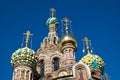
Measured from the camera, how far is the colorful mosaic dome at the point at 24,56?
18647 millimetres

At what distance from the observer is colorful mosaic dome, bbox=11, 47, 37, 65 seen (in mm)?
18647

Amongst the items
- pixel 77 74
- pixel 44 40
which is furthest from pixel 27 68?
pixel 44 40

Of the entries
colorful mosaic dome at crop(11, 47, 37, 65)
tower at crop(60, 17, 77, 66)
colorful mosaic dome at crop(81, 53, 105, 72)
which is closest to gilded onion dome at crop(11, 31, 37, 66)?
colorful mosaic dome at crop(11, 47, 37, 65)

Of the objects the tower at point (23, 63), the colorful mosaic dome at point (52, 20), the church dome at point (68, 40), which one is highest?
Result: the colorful mosaic dome at point (52, 20)

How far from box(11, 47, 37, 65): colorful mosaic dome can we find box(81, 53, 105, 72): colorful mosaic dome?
3.41 meters

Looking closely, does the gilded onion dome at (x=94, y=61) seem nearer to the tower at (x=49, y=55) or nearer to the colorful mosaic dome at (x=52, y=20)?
the tower at (x=49, y=55)

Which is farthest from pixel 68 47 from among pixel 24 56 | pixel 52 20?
pixel 52 20

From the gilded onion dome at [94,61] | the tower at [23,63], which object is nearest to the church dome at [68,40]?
the gilded onion dome at [94,61]

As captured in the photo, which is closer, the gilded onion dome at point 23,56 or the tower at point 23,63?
the tower at point 23,63

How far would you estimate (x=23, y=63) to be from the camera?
18.5 metres

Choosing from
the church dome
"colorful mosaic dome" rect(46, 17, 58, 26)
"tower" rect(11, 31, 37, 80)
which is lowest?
"tower" rect(11, 31, 37, 80)

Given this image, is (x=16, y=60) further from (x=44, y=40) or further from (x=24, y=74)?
(x=44, y=40)

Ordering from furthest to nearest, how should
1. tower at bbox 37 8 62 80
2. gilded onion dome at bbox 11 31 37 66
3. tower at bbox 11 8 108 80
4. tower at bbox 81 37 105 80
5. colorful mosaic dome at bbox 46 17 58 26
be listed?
colorful mosaic dome at bbox 46 17 58 26, tower at bbox 37 8 62 80, tower at bbox 81 37 105 80, gilded onion dome at bbox 11 31 37 66, tower at bbox 11 8 108 80

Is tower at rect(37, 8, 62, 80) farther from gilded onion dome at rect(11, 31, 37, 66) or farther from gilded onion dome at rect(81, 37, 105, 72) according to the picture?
gilded onion dome at rect(11, 31, 37, 66)
